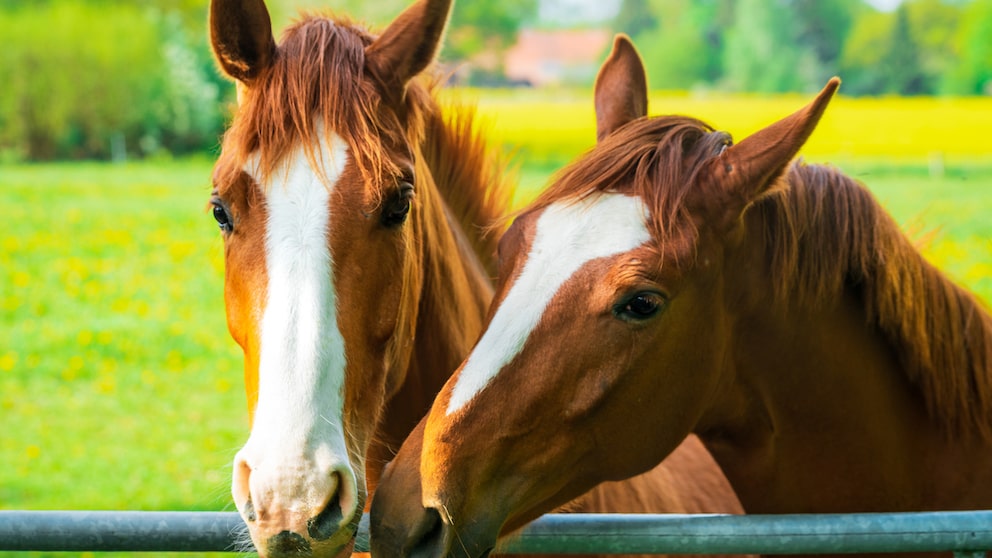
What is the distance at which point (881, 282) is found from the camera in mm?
2410

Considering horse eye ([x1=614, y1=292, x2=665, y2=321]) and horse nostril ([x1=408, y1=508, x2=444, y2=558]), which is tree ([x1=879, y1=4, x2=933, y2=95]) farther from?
horse nostril ([x1=408, y1=508, x2=444, y2=558])

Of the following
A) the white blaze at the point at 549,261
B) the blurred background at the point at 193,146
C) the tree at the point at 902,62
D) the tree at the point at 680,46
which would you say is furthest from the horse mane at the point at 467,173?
the tree at the point at 680,46

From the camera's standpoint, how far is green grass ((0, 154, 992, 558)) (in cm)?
758

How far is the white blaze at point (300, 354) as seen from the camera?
183 centimetres

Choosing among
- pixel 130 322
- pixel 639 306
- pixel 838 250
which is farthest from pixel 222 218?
pixel 130 322

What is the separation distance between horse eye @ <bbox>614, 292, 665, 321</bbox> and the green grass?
1.19m

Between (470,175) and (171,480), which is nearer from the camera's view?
(470,175)

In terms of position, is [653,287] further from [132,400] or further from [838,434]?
[132,400]

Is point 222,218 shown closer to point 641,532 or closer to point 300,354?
point 300,354

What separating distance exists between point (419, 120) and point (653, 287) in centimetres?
89

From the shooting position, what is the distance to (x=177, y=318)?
12.3 metres

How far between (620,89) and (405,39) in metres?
0.71

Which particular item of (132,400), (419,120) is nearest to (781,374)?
(419,120)

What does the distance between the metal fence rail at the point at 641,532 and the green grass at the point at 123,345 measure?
0.84 metres
